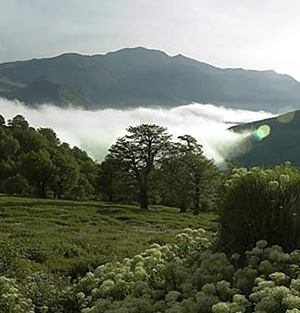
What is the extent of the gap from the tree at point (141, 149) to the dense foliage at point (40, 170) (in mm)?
11500

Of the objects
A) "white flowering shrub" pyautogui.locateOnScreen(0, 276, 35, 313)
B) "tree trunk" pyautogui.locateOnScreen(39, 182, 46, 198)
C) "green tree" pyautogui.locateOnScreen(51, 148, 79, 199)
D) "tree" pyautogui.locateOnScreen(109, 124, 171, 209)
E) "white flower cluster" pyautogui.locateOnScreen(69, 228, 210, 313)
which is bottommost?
"white flowering shrub" pyautogui.locateOnScreen(0, 276, 35, 313)

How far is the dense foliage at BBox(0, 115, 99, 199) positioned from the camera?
230 feet

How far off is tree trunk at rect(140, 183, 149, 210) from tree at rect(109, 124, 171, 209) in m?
0.74

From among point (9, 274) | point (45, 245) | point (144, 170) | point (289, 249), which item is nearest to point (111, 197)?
point (144, 170)

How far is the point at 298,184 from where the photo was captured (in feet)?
29.7

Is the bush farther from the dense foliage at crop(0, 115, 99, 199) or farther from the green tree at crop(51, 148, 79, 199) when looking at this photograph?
the green tree at crop(51, 148, 79, 199)

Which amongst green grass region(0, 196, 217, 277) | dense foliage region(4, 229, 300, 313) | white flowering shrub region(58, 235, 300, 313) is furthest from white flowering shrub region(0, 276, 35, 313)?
green grass region(0, 196, 217, 277)

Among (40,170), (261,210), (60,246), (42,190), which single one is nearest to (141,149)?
(40,170)

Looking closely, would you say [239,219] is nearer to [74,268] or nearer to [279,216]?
[279,216]

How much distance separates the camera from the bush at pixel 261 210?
879 cm

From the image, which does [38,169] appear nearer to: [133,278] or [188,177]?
[188,177]

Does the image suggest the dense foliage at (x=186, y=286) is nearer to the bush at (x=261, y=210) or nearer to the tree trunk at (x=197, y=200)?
the bush at (x=261, y=210)

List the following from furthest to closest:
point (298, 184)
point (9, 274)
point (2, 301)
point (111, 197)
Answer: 1. point (111, 197)
2. point (9, 274)
3. point (298, 184)
4. point (2, 301)

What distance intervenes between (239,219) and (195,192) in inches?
2065
